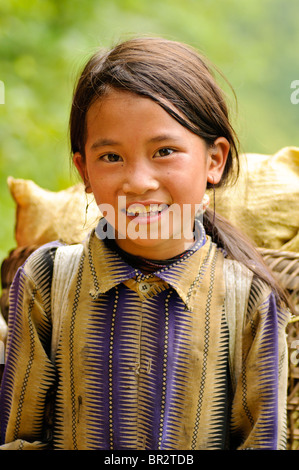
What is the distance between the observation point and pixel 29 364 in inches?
49.5

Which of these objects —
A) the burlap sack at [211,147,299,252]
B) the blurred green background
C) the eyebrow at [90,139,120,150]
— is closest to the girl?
the eyebrow at [90,139,120,150]

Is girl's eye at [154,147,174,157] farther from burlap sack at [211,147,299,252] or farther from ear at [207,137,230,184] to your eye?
burlap sack at [211,147,299,252]

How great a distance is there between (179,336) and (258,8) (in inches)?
98.3

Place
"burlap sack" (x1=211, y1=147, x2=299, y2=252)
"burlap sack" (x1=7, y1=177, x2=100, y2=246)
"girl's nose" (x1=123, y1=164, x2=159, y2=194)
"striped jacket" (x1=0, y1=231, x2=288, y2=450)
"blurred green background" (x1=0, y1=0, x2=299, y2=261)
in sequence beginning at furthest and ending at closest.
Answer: "blurred green background" (x1=0, y1=0, x2=299, y2=261) → "burlap sack" (x1=7, y1=177, x2=100, y2=246) → "burlap sack" (x1=211, y1=147, x2=299, y2=252) → "striped jacket" (x1=0, y1=231, x2=288, y2=450) → "girl's nose" (x1=123, y1=164, x2=159, y2=194)

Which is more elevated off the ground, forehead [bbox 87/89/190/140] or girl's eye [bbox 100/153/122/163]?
forehead [bbox 87/89/190/140]

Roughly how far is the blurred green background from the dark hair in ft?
6.42

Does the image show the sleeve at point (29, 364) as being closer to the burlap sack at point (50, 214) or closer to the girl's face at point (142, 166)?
the girl's face at point (142, 166)

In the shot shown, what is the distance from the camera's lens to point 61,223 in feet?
5.61

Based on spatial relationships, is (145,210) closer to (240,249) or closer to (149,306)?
(149,306)

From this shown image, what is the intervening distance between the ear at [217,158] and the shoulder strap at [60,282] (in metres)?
0.33

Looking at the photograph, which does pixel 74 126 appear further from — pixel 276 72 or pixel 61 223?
pixel 276 72

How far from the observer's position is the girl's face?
3.58ft

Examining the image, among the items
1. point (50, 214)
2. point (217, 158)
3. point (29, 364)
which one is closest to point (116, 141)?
point (217, 158)

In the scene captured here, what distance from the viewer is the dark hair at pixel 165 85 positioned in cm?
112
